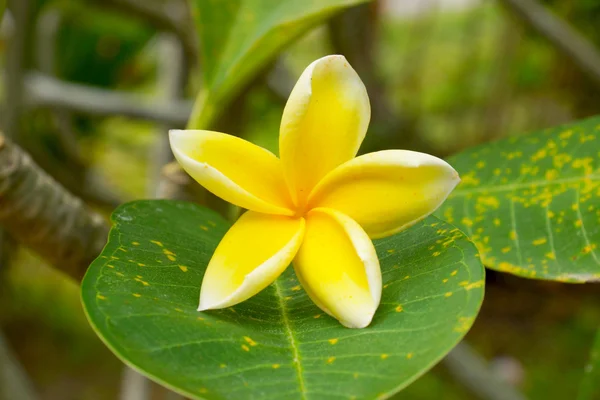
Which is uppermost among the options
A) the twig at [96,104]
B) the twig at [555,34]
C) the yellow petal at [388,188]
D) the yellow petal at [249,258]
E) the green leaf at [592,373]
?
the yellow petal at [388,188]

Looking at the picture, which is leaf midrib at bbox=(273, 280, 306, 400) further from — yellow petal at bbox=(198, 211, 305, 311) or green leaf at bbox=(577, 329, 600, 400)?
green leaf at bbox=(577, 329, 600, 400)

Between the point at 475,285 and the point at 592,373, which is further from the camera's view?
the point at 592,373

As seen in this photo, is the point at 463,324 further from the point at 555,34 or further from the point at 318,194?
the point at 555,34

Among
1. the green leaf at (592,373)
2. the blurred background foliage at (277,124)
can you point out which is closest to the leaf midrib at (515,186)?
the green leaf at (592,373)

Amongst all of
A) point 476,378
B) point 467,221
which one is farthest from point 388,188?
point 476,378

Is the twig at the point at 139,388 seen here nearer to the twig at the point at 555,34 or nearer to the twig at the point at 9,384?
the twig at the point at 9,384

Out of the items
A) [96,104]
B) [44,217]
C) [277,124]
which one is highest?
[44,217]
